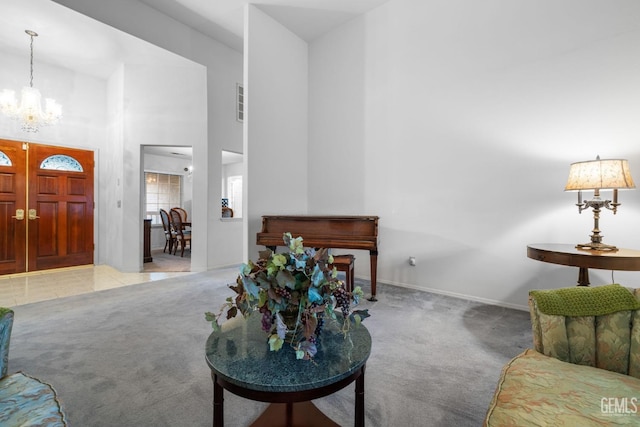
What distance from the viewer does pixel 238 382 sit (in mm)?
971

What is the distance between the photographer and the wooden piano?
10.2 feet

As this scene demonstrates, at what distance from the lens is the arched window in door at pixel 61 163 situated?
15.9 feet

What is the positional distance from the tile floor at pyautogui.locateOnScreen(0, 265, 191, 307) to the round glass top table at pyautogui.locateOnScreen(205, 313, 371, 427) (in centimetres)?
356

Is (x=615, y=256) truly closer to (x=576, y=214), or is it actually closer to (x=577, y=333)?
(x=576, y=214)

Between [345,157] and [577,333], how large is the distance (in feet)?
11.2

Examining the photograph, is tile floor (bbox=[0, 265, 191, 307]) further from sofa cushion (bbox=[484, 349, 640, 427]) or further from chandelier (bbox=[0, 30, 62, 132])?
sofa cushion (bbox=[484, 349, 640, 427])

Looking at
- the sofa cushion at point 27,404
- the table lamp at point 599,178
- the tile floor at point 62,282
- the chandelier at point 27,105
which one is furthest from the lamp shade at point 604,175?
the chandelier at point 27,105

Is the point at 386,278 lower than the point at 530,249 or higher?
lower

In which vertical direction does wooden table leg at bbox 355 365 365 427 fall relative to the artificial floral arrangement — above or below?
below

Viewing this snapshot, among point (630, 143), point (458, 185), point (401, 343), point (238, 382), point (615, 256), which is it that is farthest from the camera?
point (458, 185)

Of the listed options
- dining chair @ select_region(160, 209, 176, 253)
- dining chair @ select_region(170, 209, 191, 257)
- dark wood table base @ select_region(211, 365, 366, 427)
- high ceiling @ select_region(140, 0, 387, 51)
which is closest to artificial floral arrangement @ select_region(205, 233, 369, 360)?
dark wood table base @ select_region(211, 365, 366, 427)

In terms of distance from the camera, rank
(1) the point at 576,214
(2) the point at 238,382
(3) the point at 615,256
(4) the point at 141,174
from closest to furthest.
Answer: (2) the point at 238,382, (3) the point at 615,256, (1) the point at 576,214, (4) the point at 141,174

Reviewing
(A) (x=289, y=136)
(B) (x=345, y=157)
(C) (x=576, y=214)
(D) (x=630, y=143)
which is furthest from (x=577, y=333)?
(A) (x=289, y=136)

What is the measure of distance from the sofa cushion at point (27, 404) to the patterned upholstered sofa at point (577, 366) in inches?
53.5
